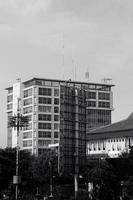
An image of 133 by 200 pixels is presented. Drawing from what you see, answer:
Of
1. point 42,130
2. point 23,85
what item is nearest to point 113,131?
point 42,130

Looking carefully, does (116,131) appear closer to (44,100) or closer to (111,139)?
(111,139)

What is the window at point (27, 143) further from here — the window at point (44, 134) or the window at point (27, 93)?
the window at point (27, 93)

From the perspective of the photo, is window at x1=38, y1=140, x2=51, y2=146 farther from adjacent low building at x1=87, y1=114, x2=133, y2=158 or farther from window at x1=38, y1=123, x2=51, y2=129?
adjacent low building at x1=87, y1=114, x2=133, y2=158

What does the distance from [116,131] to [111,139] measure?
4.70 m

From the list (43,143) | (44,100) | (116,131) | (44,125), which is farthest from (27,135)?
(116,131)

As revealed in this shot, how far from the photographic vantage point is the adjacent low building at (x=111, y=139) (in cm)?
12888

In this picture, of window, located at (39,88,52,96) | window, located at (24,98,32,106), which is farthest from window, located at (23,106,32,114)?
window, located at (39,88,52,96)

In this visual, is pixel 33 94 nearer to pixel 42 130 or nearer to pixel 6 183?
pixel 42 130

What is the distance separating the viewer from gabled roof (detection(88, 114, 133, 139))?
128250 mm

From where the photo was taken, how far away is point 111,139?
13588 centimetres

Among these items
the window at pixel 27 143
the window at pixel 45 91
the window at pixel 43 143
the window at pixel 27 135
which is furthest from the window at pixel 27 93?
the window at pixel 43 143

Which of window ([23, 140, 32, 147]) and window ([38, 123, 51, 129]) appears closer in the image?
window ([23, 140, 32, 147])

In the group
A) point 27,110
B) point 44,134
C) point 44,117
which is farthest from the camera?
point 27,110

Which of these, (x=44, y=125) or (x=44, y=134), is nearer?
(x=44, y=134)
